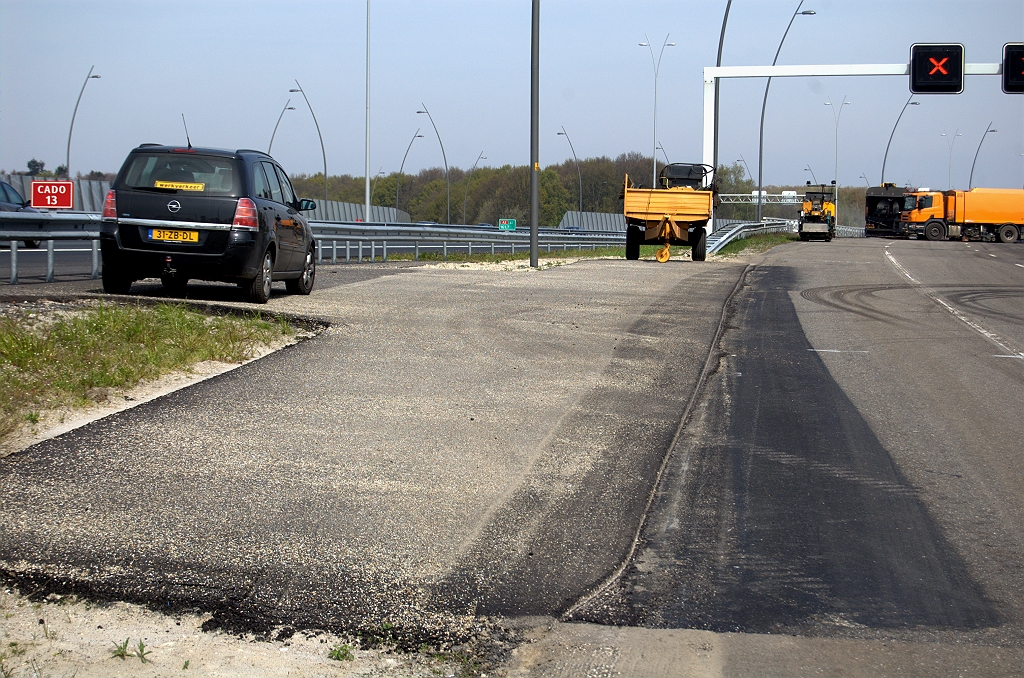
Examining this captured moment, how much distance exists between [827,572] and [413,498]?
1954 millimetres

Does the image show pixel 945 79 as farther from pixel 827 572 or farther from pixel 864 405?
pixel 827 572

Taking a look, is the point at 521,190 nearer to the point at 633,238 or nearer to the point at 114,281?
the point at 633,238

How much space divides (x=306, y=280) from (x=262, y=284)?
1894mm

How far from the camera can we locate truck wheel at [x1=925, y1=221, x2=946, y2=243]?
190 feet

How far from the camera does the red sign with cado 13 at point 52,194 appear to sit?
2512 centimetres

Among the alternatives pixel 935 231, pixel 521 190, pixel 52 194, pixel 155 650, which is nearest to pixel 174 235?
pixel 155 650

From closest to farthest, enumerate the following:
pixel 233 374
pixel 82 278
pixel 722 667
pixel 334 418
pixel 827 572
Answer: pixel 722 667, pixel 827 572, pixel 334 418, pixel 233 374, pixel 82 278

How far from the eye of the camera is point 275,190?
42.2ft

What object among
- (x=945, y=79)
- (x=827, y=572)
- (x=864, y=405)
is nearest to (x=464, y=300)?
(x=864, y=405)

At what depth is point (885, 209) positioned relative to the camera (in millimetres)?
64500

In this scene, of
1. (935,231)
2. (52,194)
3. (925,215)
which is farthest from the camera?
(925,215)

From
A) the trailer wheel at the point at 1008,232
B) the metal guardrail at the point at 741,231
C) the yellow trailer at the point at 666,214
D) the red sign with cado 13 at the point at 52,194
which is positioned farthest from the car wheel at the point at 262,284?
the trailer wheel at the point at 1008,232

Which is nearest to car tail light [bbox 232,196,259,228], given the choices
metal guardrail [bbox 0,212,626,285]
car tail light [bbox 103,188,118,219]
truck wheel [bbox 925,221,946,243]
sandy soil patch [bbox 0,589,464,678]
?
car tail light [bbox 103,188,118,219]

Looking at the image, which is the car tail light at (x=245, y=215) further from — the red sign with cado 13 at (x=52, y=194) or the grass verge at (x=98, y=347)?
the red sign with cado 13 at (x=52, y=194)
